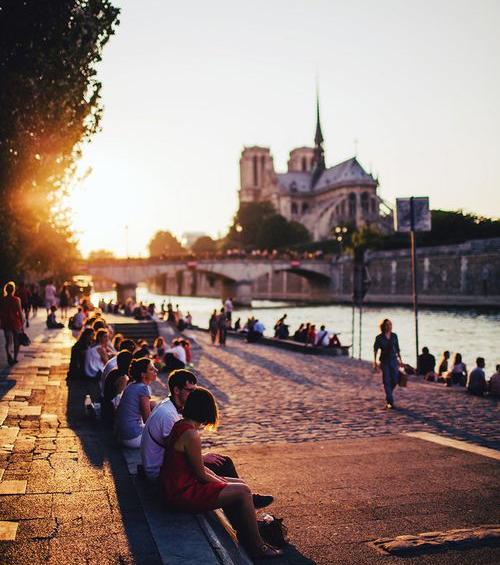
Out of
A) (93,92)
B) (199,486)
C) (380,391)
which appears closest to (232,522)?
(199,486)

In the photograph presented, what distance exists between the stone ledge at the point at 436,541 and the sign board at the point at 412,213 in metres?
13.1

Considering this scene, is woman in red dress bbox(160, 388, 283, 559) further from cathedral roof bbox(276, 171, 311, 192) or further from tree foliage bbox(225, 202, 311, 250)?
cathedral roof bbox(276, 171, 311, 192)

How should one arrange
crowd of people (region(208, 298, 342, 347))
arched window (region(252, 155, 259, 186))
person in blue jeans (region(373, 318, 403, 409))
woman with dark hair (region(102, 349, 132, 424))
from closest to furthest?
woman with dark hair (region(102, 349, 132, 424)), person in blue jeans (region(373, 318, 403, 409)), crowd of people (region(208, 298, 342, 347)), arched window (region(252, 155, 259, 186))

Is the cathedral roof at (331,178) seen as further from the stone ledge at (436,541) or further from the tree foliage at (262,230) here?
the stone ledge at (436,541)

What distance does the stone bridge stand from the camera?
71.0 m

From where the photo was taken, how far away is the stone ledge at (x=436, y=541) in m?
4.59

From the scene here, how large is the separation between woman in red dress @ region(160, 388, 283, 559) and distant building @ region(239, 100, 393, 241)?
9428 centimetres

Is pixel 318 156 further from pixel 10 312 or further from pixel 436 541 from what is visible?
pixel 436 541

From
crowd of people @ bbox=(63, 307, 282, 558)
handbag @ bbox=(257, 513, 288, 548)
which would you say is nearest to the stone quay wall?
crowd of people @ bbox=(63, 307, 282, 558)

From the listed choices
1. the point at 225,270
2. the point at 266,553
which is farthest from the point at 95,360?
the point at 225,270

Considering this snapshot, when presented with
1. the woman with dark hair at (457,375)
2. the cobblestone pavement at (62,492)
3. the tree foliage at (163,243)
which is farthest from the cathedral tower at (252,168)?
the cobblestone pavement at (62,492)

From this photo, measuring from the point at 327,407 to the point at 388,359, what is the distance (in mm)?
1312

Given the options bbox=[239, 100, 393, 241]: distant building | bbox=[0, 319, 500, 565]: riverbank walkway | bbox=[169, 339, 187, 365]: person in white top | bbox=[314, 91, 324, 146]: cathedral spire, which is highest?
bbox=[314, 91, 324, 146]: cathedral spire

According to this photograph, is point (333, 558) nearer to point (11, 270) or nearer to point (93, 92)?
point (93, 92)
